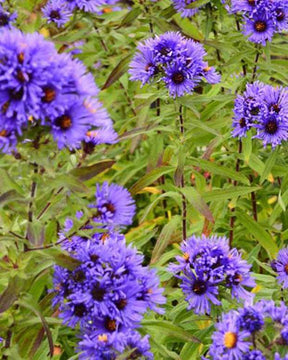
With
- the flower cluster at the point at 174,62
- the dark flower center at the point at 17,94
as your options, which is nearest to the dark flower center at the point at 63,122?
the dark flower center at the point at 17,94

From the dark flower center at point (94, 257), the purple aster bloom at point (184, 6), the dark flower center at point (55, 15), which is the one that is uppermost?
the purple aster bloom at point (184, 6)

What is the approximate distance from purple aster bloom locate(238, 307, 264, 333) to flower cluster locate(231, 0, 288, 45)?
125cm

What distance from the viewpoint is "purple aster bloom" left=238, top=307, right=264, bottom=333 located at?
172cm

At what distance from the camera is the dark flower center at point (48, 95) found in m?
1.64

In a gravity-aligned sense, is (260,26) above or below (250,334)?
above

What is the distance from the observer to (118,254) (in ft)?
6.02

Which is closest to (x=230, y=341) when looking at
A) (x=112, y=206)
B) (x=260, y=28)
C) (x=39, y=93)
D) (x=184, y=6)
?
(x=112, y=206)

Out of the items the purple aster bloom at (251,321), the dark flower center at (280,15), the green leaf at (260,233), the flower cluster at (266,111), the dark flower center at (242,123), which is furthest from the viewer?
the green leaf at (260,233)

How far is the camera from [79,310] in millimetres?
1841

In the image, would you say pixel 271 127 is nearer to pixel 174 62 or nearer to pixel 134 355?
pixel 174 62

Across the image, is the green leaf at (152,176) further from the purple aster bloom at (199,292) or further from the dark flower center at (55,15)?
the dark flower center at (55,15)

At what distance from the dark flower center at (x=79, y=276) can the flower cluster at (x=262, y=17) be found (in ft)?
4.07

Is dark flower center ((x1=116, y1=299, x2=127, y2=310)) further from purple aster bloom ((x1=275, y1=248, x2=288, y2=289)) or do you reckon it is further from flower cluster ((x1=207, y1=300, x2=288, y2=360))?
purple aster bloom ((x1=275, y1=248, x2=288, y2=289))

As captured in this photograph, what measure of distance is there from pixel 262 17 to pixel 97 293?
4.32 feet
